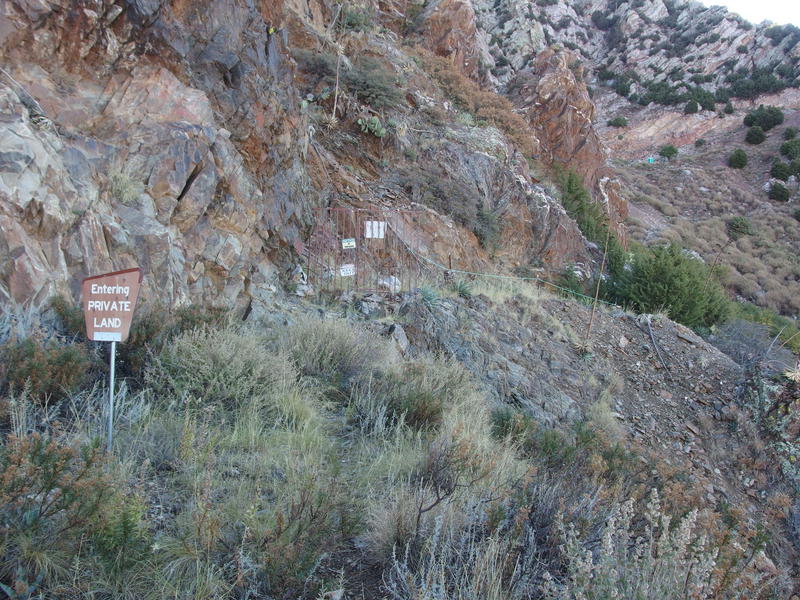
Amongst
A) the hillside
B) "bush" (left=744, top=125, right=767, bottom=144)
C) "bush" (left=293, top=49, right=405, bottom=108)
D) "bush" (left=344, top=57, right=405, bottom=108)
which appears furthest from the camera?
"bush" (left=744, top=125, right=767, bottom=144)

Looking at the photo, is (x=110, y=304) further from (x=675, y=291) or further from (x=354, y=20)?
(x=354, y=20)

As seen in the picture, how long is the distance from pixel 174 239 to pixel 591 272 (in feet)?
51.1

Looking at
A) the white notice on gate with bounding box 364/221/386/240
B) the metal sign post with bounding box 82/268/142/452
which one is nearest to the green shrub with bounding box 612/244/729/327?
the white notice on gate with bounding box 364/221/386/240

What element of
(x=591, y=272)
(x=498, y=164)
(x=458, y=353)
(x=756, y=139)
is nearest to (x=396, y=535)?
(x=458, y=353)

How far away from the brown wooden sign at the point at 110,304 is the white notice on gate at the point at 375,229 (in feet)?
30.0

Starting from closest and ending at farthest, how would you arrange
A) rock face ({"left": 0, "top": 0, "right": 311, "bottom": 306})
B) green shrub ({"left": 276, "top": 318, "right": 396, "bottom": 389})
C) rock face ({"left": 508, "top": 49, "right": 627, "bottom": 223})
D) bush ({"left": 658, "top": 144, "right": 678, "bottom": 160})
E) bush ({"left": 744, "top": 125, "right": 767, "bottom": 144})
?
rock face ({"left": 0, "top": 0, "right": 311, "bottom": 306})
green shrub ({"left": 276, "top": 318, "right": 396, "bottom": 389})
rock face ({"left": 508, "top": 49, "right": 627, "bottom": 223})
bush ({"left": 744, "top": 125, "right": 767, "bottom": 144})
bush ({"left": 658, "top": 144, "right": 678, "bottom": 160})

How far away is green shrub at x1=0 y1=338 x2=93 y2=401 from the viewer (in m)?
3.52

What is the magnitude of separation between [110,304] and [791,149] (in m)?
48.1

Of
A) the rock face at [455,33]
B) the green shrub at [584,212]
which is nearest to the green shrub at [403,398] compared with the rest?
the green shrub at [584,212]

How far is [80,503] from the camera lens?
2.38 meters

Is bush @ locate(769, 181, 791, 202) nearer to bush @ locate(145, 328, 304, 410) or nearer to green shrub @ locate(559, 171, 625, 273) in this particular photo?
green shrub @ locate(559, 171, 625, 273)

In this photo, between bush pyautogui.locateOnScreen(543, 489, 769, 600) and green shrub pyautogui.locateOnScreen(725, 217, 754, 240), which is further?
green shrub pyautogui.locateOnScreen(725, 217, 754, 240)

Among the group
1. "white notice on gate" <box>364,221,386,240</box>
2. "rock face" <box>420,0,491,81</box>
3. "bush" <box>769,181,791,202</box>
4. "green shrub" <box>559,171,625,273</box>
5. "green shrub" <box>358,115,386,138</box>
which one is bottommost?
"white notice on gate" <box>364,221,386,240</box>

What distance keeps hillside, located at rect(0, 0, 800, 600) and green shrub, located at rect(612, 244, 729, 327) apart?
99mm
